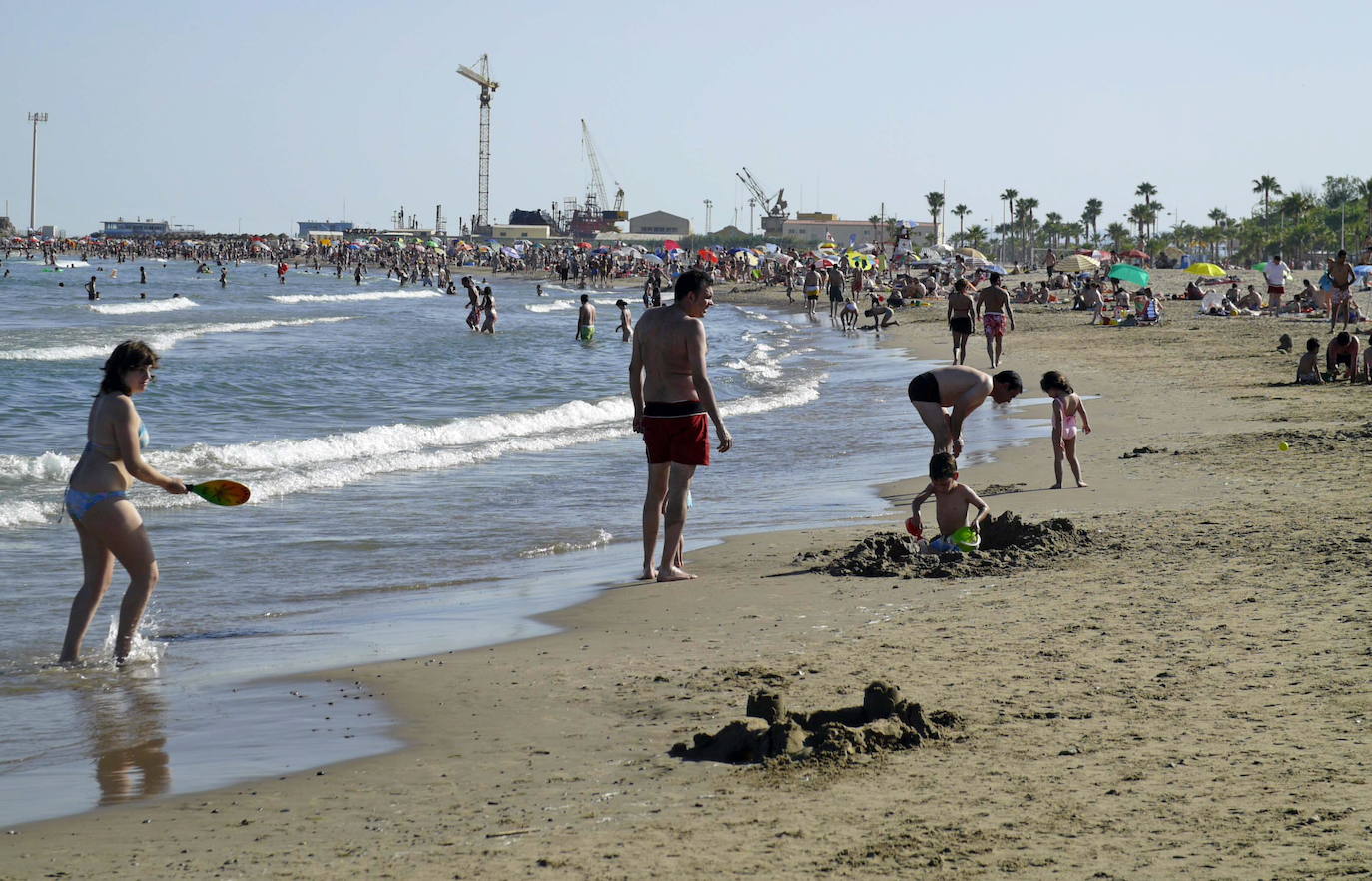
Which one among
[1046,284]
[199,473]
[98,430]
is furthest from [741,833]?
[1046,284]

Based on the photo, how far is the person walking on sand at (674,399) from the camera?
7180mm

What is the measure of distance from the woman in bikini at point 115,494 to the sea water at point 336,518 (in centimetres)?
24

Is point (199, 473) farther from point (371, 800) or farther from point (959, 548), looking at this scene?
point (371, 800)

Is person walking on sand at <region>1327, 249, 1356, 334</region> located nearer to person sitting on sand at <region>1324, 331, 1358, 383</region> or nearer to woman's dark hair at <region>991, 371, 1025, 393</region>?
person sitting on sand at <region>1324, 331, 1358, 383</region>

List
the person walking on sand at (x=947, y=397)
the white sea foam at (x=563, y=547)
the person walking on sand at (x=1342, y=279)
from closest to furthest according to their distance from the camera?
1. the person walking on sand at (x=947, y=397)
2. the white sea foam at (x=563, y=547)
3. the person walking on sand at (x=1342, y=279)

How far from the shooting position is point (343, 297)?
2749 inches

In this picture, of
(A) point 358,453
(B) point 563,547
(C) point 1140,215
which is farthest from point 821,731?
(C) point 1140,215

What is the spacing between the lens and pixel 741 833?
366 cm

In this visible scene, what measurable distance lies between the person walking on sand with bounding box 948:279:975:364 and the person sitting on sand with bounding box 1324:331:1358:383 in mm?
5567

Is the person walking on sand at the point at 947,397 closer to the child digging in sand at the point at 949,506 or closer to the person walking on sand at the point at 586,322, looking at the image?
the child digging in sand at the point at 949,506

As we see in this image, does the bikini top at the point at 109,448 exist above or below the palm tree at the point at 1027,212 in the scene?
below

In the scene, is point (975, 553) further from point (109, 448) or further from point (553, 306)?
point (553, 306)

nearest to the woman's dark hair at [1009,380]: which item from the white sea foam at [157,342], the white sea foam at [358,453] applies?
the white sea foam at [358,453]

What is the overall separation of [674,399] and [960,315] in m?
14.9
